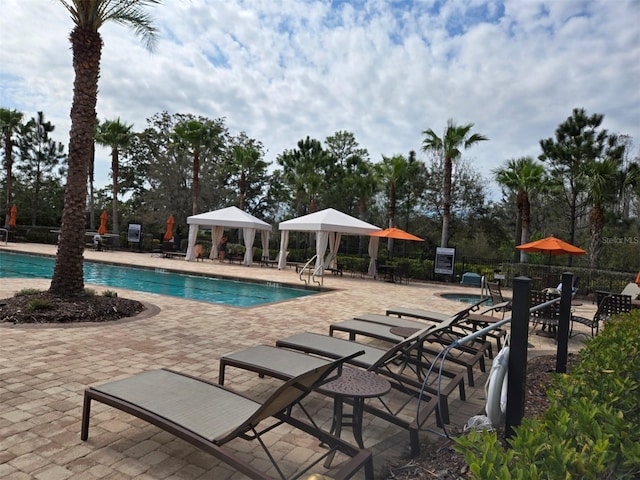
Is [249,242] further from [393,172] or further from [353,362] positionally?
[353,362]

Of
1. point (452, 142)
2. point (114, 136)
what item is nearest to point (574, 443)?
point (452, 142)

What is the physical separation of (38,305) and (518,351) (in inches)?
256

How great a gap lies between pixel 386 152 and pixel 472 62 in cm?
1357

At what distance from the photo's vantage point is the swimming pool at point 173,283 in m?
12.0

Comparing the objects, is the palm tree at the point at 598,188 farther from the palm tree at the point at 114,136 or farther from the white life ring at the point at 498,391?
the palm tree at the point at 114,136

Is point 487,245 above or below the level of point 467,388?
above

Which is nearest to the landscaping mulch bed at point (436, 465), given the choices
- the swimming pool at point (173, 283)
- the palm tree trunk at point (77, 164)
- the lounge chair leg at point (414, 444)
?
the lounge chair leg at point (414, 444)

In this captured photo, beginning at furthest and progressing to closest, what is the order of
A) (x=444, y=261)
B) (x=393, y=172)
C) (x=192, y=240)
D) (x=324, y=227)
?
1. (x=393, y=172)
2. (x=192, y=240)
3. (x=444, y=261)
4. (x=324, y=227)

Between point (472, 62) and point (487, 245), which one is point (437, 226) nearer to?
point (487, 245)

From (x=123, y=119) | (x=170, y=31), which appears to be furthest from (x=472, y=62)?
(x=123, y=119)

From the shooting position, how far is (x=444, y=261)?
17.4m

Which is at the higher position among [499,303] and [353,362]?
[499,303]

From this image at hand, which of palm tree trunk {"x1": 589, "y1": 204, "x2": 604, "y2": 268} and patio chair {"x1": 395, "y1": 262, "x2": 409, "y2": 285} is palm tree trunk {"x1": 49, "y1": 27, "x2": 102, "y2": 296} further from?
palm tree trunk {"x1": 589, "y1": 204, "x2": 604, "y2": 268}

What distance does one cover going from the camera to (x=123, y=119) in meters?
26.5
